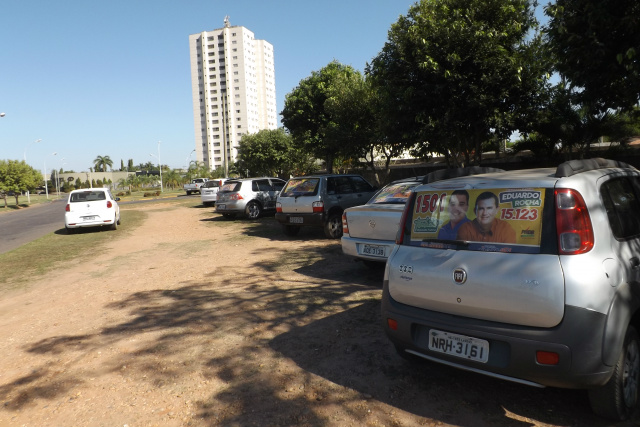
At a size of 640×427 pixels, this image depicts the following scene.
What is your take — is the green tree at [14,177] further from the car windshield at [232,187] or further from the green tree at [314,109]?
the car windshield at [232,187]

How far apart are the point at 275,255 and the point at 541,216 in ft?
24.1

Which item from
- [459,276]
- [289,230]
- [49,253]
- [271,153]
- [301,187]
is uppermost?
[271,153]

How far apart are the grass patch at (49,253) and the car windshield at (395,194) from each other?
6428 millimetres

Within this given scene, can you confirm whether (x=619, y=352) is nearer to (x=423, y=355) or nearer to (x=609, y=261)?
(x=609, y=261)

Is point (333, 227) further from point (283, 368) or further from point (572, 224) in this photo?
point (572, 224)

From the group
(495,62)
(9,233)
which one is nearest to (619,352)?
(495,62)

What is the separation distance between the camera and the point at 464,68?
11281mm

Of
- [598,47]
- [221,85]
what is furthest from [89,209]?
[221,85]

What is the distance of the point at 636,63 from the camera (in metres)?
5.59

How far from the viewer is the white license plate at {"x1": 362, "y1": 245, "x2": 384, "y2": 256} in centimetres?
660

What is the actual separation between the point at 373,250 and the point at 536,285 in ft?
12.8

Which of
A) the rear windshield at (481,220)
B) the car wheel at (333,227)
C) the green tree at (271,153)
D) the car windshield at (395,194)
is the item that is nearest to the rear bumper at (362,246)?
the car windshield at (395,194)

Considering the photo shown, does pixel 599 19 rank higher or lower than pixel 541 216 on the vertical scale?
higher

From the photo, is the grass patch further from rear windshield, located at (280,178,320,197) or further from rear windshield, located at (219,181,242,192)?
rear windshield, located at (280,178,320,197)
